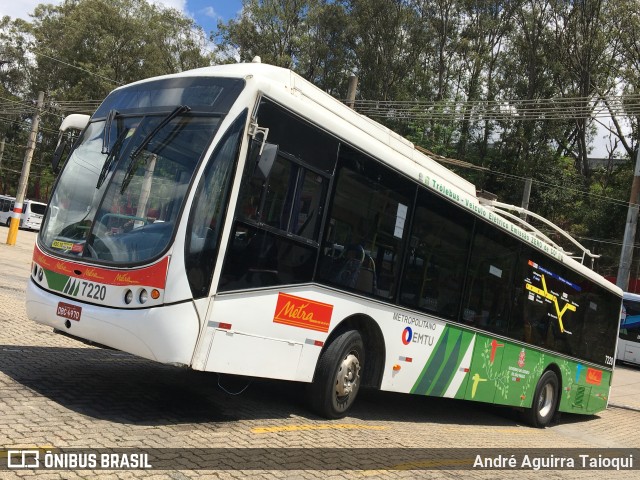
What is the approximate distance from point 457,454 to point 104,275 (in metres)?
4.30

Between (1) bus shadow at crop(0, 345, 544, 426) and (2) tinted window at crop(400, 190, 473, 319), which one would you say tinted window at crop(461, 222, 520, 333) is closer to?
(2) tinted window at crop(400, 190, 473, 319)

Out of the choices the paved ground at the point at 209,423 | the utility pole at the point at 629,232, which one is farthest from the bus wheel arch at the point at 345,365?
the utility pole at the point at 629,232

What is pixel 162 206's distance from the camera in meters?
5.77

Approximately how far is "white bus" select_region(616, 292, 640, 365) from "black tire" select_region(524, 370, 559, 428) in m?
20.4

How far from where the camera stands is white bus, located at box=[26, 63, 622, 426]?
5680 millimetres

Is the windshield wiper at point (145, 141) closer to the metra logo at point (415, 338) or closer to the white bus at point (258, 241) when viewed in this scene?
the white bus at point (258, 241)

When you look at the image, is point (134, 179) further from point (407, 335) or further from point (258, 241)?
point (407, 335)

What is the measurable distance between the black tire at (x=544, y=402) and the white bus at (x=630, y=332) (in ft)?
66.9

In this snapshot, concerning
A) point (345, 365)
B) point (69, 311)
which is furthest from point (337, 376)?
point (69, 311)

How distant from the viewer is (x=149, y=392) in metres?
6.96

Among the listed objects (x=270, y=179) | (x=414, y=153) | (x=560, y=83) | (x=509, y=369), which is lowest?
(x=509, y=369)

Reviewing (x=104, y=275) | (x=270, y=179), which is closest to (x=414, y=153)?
(x=270, y=179)

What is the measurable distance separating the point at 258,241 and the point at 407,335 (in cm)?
276

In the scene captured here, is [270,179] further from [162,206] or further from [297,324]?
[297,324]
